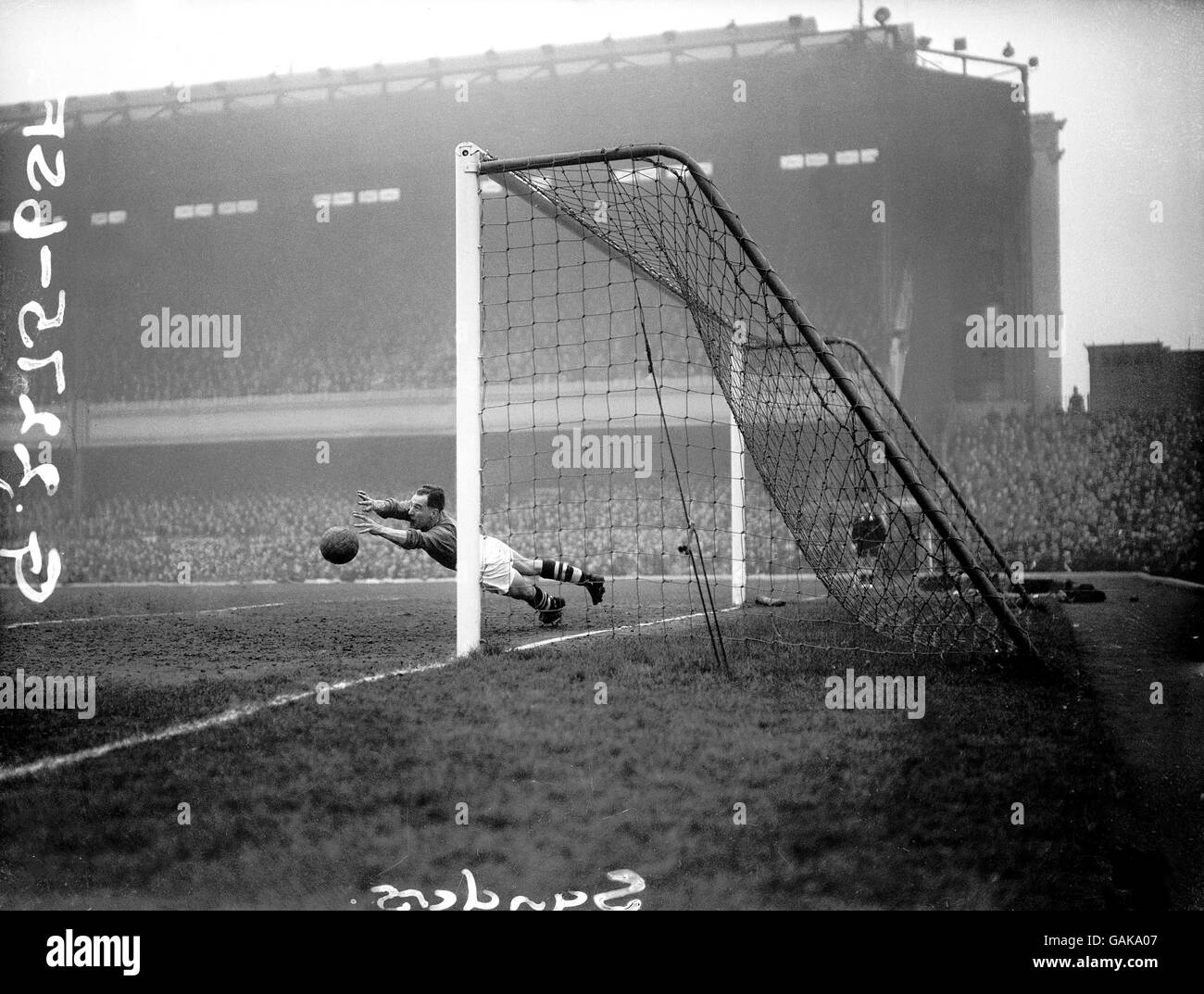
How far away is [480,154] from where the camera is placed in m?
3.70

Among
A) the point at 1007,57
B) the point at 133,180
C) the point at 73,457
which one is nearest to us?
the point at 1007,57

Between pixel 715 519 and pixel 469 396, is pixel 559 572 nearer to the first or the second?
pixel 715 519

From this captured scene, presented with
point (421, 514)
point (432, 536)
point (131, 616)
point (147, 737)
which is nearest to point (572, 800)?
point (147, 737)

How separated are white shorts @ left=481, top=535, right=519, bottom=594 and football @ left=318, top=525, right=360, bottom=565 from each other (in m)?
0.67

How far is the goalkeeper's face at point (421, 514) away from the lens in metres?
4.38

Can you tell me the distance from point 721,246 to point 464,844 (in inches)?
101

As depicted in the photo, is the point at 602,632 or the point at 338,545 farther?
the point at 602,632

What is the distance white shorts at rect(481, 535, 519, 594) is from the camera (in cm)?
446

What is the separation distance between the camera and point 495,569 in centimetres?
450

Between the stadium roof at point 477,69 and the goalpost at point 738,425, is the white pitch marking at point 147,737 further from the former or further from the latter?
the stadium roof at point 477,69

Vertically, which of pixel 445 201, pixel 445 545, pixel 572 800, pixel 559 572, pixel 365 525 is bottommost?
pixel 572 800

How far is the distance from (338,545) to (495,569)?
0.84m
